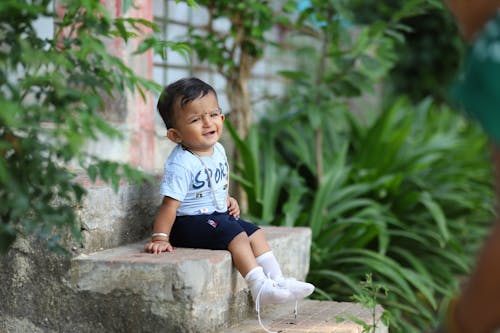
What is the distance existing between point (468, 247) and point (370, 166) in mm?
868

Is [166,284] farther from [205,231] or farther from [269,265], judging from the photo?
[269,265]

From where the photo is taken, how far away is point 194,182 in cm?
281

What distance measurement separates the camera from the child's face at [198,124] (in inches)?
110

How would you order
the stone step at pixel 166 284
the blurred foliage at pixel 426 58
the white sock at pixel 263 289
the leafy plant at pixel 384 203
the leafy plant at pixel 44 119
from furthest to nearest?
1. the blurred foliage at pixel 426 58
2. the leafy plant at pixel 384 203
3. the white sock at pixel 263 289
4. the stone step at pixel 166 284
5. the leafy plant at pixel 44 119

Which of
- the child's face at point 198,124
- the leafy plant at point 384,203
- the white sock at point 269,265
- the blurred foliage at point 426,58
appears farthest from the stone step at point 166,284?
the blurred foliage at point 426,58

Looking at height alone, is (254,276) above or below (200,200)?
below

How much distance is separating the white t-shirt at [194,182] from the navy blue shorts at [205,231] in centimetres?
3

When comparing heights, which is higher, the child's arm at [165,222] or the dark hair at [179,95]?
the dark hair at [179,95]

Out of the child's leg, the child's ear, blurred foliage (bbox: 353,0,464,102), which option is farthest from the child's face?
blurred foliage (bbox: 353,0,464,102)

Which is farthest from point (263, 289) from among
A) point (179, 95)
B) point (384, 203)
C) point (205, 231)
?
point (384, 203)

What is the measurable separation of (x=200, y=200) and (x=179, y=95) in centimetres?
40

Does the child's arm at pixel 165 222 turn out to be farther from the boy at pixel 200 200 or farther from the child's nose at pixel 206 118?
the child's nose at pixel 206 118

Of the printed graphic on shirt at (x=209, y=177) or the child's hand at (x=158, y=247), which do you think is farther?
the printed graphic on shirt at (x=209, y=177)

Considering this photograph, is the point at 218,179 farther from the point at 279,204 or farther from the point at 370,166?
the point at 370,166
